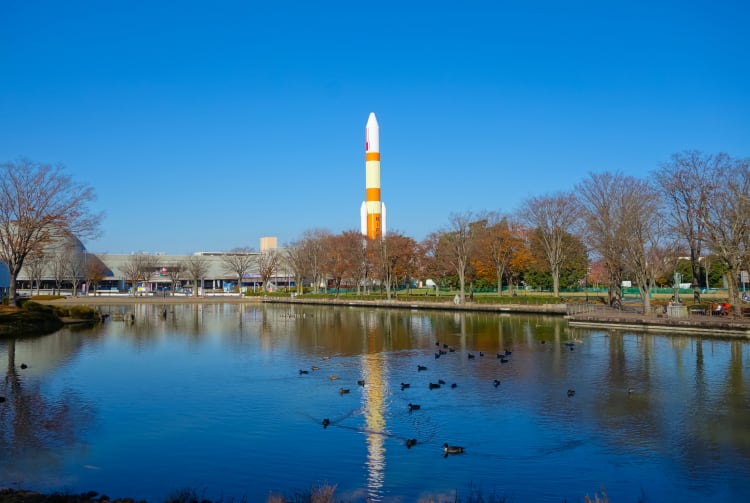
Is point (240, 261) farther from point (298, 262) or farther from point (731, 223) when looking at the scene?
point (731, 223)

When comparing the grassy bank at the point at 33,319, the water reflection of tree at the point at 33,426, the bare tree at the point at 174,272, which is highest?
the bare tree at the point at 174,272

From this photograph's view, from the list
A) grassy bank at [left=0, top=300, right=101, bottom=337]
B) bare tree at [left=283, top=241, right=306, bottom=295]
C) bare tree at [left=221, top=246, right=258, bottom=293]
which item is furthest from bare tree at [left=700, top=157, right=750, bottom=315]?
bare tree at [left=221, top=246, right=258, bottom=293]

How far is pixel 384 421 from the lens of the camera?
1752 cm

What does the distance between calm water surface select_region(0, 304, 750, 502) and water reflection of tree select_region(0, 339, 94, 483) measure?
0.27ft

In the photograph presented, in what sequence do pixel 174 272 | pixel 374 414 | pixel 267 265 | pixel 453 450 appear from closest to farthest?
pixel 453 450, pixel 374 414, pixel 267 265, pixel 174 272

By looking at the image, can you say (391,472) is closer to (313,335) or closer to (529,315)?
(313,335)

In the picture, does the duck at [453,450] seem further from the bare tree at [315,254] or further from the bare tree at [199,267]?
the bare tree at [199,267]

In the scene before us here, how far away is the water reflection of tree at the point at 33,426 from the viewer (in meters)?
13.7

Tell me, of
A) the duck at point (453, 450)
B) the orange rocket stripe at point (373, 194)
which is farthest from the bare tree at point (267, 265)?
the duck at point (453, 450)

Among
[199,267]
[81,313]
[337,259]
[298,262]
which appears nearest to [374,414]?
[81,313]

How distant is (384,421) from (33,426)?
379 inches

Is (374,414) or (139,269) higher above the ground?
(139,269)

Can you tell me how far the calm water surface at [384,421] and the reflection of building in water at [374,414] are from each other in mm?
71

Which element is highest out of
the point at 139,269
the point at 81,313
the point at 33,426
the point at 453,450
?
the point at 139,269
